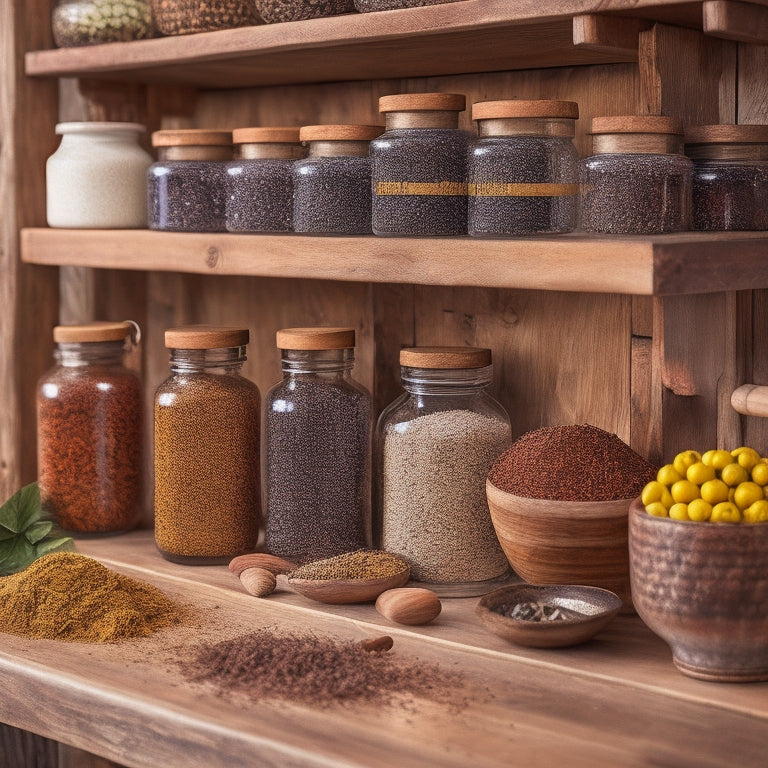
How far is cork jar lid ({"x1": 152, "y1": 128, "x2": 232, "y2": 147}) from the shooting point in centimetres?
163

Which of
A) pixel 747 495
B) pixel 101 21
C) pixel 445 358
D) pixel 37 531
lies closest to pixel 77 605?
pixel 37 531

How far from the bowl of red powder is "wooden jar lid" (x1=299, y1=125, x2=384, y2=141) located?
1.35 ft

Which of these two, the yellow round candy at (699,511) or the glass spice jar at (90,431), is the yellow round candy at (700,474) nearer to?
the yellow round candy at (699,511)

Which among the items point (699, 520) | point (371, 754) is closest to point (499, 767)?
point (371, 754)

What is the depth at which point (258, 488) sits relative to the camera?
1629 mm

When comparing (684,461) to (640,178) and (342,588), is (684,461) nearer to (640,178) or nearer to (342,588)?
(640,178)

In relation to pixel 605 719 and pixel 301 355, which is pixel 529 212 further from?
pixel 605 719

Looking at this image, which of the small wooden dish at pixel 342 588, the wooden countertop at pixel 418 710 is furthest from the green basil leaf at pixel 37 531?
the small wooden dish at pixel 342 588

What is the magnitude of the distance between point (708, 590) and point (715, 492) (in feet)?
0.30

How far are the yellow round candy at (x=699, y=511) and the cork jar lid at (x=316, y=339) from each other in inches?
20.6

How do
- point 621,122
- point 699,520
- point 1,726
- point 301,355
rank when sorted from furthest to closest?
point 1,726, point 301,355, point 621,122, point 699,520

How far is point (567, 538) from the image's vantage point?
1.32 metres

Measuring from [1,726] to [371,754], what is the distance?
0.90 metres

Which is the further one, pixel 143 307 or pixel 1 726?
pixel 143 307
